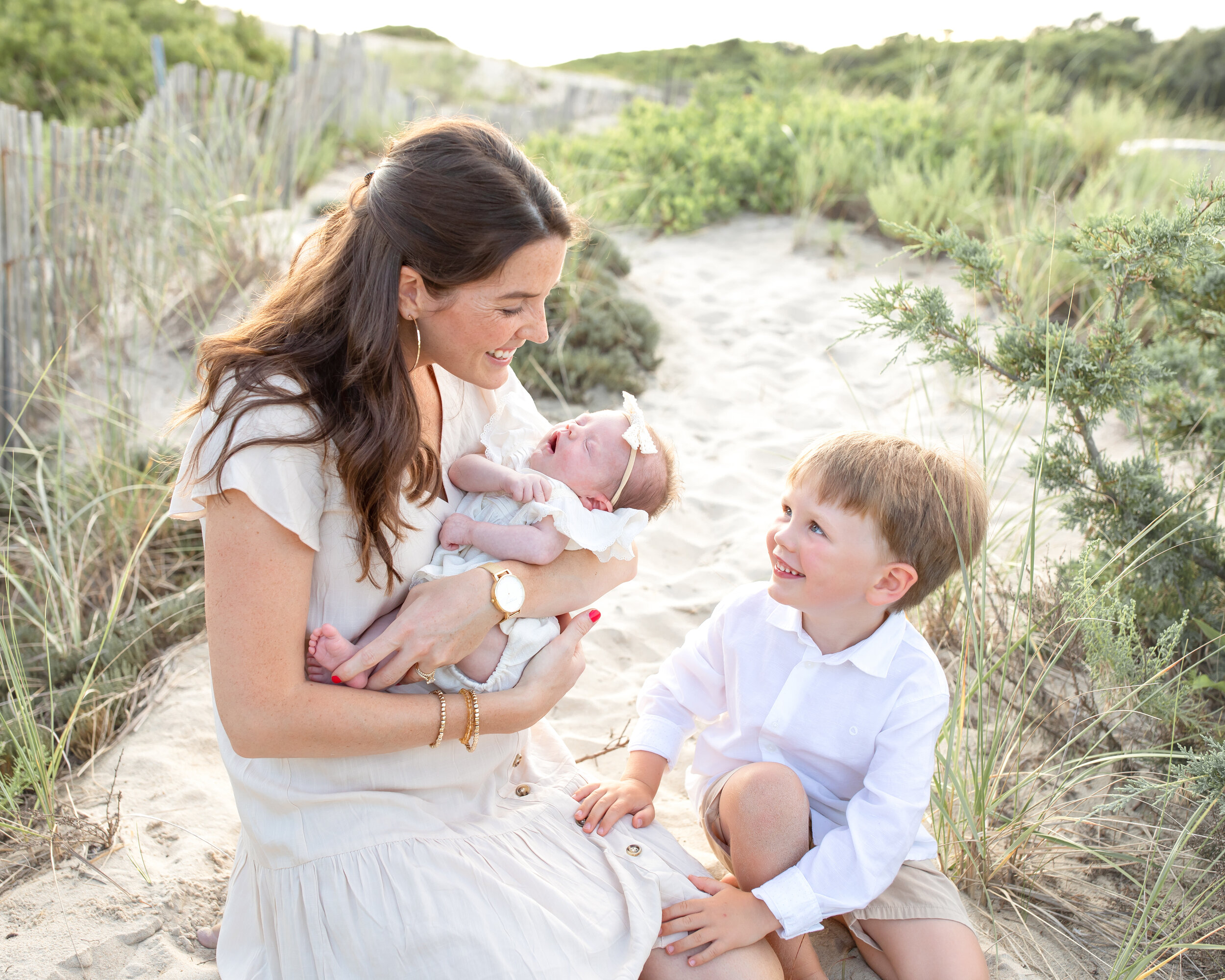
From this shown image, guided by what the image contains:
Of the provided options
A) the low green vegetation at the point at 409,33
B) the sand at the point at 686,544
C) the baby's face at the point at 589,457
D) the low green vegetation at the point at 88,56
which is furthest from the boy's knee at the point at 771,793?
the low green vegetation at the point at 409,33

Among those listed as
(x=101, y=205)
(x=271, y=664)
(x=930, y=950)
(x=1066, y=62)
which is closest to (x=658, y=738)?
(x=930, y=950)

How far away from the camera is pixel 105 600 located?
3.49 metres

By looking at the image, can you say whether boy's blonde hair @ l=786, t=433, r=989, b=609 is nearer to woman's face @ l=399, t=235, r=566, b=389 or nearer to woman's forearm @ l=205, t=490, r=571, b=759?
woman's face @ l=399, t=235, r=566, b=389

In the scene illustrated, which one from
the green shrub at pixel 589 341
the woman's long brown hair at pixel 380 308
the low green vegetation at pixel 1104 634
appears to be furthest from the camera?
the green shrub at pixel 589 341

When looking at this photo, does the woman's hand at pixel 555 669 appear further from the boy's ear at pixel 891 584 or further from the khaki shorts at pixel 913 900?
the boy's ear at pixel 891 584

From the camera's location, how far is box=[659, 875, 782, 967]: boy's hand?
70.8 inches

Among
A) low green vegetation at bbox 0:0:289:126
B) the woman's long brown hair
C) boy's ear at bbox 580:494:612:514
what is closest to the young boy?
boy's ear at bbox 580:494:612:514

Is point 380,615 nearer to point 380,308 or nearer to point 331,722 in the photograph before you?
point 331,722

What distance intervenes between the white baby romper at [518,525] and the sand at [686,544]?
0.90 meters

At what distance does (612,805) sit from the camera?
6.58 feet

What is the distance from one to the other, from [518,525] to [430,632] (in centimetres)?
36

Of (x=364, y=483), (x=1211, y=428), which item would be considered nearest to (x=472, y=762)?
(x=364, y=483)

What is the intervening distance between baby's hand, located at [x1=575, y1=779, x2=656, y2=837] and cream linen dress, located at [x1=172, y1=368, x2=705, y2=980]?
0.04 meters

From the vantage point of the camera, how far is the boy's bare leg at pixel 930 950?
185 centimetres
